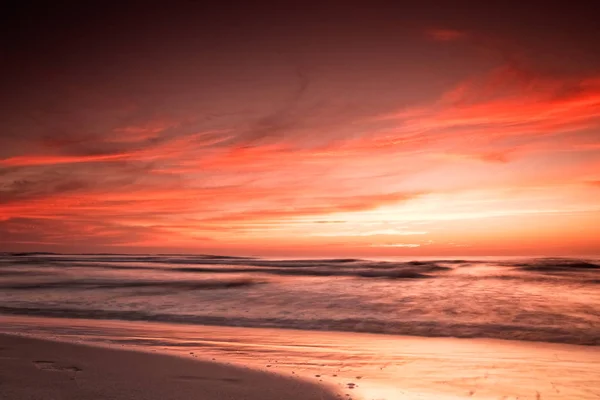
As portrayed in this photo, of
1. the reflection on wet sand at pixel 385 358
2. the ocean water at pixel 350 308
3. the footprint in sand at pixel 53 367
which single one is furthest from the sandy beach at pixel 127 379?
the ocean water at pixel 350 308

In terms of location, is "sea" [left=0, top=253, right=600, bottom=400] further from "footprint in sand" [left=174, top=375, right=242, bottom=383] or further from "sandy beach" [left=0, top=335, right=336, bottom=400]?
"footprint in sand" [left=174, top=375, right=242, bottom=383]

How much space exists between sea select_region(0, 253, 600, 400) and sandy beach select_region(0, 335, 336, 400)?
76 centimetres

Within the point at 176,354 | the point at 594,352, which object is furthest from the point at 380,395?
the point at 594,352

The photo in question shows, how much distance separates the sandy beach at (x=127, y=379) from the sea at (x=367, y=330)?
76 centimetres

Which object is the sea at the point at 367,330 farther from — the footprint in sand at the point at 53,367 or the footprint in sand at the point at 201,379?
the footprint in sand at the point at 53,367

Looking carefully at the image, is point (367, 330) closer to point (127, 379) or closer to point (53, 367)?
point (127, 379)

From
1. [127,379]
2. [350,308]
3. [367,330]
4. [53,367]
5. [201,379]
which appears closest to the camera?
[127,379]

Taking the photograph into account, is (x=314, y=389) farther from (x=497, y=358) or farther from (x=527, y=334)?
(x=527, y=334)

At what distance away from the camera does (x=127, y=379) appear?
6297 millimetres

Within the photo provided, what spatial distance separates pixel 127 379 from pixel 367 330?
826cm

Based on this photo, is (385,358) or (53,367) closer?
(53,367)

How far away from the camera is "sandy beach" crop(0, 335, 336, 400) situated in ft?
18.2

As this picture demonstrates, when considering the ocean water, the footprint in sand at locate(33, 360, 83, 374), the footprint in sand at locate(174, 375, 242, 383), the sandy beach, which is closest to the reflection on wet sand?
the sandy beach

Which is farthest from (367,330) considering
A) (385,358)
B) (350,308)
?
(385,358)
